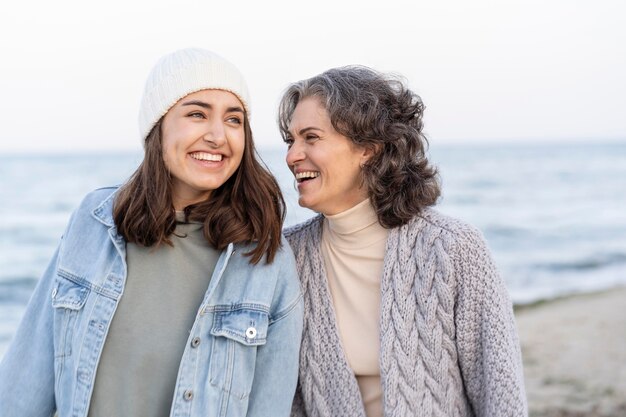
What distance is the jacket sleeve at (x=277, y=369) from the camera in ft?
7.86

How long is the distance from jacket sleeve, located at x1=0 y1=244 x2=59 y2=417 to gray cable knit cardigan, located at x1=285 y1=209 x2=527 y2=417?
0.87 meters

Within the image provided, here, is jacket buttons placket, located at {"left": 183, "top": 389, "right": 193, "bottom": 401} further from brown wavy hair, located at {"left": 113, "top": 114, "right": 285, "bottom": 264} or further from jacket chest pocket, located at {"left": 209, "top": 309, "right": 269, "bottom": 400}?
brown wavy hair, located at {"left": 113, "top": 114, "right": 285, "bottom": 264}

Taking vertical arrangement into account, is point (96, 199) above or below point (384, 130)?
below

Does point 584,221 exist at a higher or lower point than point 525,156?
lower

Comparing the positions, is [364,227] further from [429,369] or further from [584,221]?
[584,221]

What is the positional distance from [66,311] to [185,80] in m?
0.81

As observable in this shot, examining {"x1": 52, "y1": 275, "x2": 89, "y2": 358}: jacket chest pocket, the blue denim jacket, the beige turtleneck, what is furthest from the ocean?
{"x1": 52, "y1": 275, "x2": 89, "y2": 358}: jacket chest pocket

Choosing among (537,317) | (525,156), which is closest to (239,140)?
(537,317)

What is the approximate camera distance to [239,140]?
2449 millimetres

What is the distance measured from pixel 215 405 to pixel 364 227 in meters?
0.88

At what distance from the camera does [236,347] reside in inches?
93.7

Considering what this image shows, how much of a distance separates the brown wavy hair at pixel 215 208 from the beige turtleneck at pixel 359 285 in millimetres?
369

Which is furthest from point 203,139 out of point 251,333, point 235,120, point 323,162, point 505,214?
point 505,214

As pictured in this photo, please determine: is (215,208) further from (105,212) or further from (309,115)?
(309,115)
